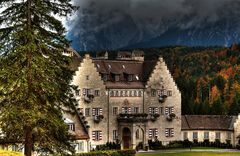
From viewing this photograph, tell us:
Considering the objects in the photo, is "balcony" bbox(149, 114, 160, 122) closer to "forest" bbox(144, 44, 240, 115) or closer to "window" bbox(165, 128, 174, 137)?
"window" bbox(165, 128, 174, 137)

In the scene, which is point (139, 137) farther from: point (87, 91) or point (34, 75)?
point (34, 75)

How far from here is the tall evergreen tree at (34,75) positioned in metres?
33.1

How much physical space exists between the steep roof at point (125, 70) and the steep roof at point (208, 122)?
994 centimetres

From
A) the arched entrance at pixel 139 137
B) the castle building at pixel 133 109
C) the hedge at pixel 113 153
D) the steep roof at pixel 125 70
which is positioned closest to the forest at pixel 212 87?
the castle building at pixel 133 109

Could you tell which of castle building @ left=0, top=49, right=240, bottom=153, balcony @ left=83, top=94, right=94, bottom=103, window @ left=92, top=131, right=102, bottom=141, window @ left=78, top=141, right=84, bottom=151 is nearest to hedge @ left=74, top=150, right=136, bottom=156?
window @ left=78, top=141, right=84, bottom=151

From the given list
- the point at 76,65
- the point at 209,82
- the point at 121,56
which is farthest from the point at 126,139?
the point at 209,82

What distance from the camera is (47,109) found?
34.0 metres

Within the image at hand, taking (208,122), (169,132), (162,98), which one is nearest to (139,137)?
(169,132)

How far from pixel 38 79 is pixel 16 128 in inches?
123

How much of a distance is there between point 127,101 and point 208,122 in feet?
44.1

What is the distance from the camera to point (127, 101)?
80.4 m

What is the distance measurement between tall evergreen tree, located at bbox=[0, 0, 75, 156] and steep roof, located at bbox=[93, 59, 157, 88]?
142 feet

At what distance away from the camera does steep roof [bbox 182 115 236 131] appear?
276ft

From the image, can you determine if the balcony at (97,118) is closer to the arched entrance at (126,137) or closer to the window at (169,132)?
the arched entrance at (126,137)
